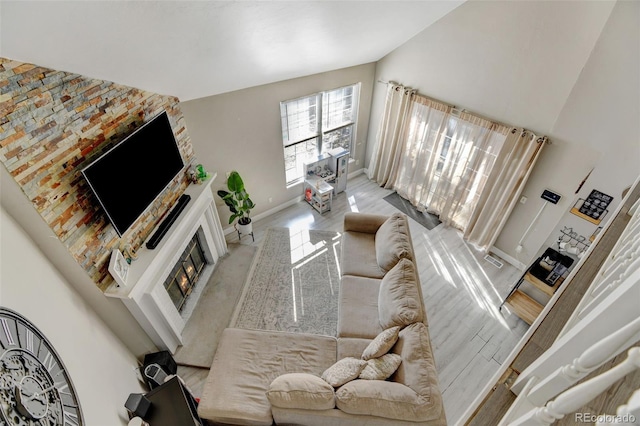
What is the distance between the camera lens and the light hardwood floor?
3.24 metres

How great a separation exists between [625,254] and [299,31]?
2.88m

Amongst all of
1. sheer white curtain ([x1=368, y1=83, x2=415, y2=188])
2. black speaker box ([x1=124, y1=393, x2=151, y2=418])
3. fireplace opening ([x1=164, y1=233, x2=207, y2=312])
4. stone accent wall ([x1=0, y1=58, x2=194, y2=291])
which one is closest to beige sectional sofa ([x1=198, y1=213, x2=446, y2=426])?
black speaker box ([x1=124, y1=393, x2=151, y2=418])

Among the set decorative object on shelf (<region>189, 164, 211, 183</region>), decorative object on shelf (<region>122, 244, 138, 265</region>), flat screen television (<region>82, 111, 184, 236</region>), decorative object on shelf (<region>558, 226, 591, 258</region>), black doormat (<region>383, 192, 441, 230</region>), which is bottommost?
black doormat (<region>383, 192, 441, 230</region>)

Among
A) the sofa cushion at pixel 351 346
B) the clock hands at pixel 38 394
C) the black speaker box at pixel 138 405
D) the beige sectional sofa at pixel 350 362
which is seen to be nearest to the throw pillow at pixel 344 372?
the beige sectional sofa at pixel 350 362

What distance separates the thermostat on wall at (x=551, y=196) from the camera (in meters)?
3.73

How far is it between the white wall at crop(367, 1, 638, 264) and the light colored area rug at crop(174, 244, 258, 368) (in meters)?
3.81

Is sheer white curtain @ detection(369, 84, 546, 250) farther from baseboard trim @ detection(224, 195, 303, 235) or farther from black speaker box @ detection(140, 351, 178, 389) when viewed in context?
black speaker box @ detection(140, 351, 178, 389)

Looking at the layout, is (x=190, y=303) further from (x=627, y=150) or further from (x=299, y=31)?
(x=627, y=150)

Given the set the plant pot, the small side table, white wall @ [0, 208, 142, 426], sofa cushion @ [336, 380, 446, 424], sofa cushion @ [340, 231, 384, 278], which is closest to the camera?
white wall @ [0, 208, 142, 426]

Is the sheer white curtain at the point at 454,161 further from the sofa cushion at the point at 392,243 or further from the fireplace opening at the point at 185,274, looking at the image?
the fireplace opening at the point at 185,274

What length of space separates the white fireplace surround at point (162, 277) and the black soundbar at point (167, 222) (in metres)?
0.04

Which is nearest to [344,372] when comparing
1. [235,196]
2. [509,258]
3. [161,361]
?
[161,361]

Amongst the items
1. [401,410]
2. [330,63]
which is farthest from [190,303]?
[330,63]

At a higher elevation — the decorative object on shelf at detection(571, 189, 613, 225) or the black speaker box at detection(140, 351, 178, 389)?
the decorative object on shelf at detection(571, 189, 613, 225)
